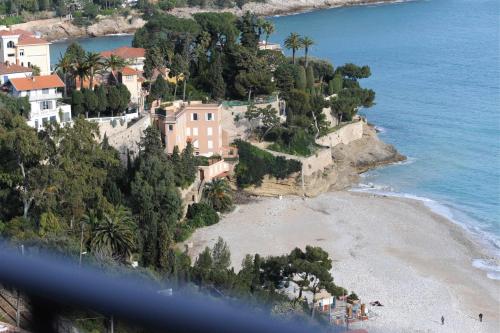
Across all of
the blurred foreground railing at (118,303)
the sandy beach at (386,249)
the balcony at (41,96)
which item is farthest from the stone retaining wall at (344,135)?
the blurred foreground railing at (118,303)

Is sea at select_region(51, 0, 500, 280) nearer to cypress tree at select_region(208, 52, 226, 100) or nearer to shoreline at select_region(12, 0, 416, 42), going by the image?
shoreline at select_region(12, 0, 416, 42)

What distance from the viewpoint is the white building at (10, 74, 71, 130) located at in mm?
26734

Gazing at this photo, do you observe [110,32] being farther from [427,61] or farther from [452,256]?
[452,256]

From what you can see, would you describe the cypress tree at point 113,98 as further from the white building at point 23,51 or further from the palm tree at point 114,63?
the white building at point 23,51

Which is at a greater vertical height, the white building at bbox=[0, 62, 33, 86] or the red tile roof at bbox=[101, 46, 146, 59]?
the red tile roof at bbox=[101, 46, 146, 59]

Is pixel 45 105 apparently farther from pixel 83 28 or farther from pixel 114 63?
pixel 83 28

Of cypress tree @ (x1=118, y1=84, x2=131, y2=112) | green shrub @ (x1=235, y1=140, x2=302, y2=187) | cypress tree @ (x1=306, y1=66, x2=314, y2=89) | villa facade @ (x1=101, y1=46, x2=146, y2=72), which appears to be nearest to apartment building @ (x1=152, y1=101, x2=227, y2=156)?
green shrub @ (x1=235, y1=140, x2=302, y2=187)

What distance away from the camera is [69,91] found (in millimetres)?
30078

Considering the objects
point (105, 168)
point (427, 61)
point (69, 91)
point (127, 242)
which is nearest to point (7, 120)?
point (105, 168)

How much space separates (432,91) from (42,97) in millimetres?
29204

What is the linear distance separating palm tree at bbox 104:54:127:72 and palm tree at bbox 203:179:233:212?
635cm

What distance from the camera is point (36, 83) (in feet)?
89.9

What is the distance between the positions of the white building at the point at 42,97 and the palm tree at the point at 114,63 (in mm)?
3421

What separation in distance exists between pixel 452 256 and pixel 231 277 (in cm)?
972
